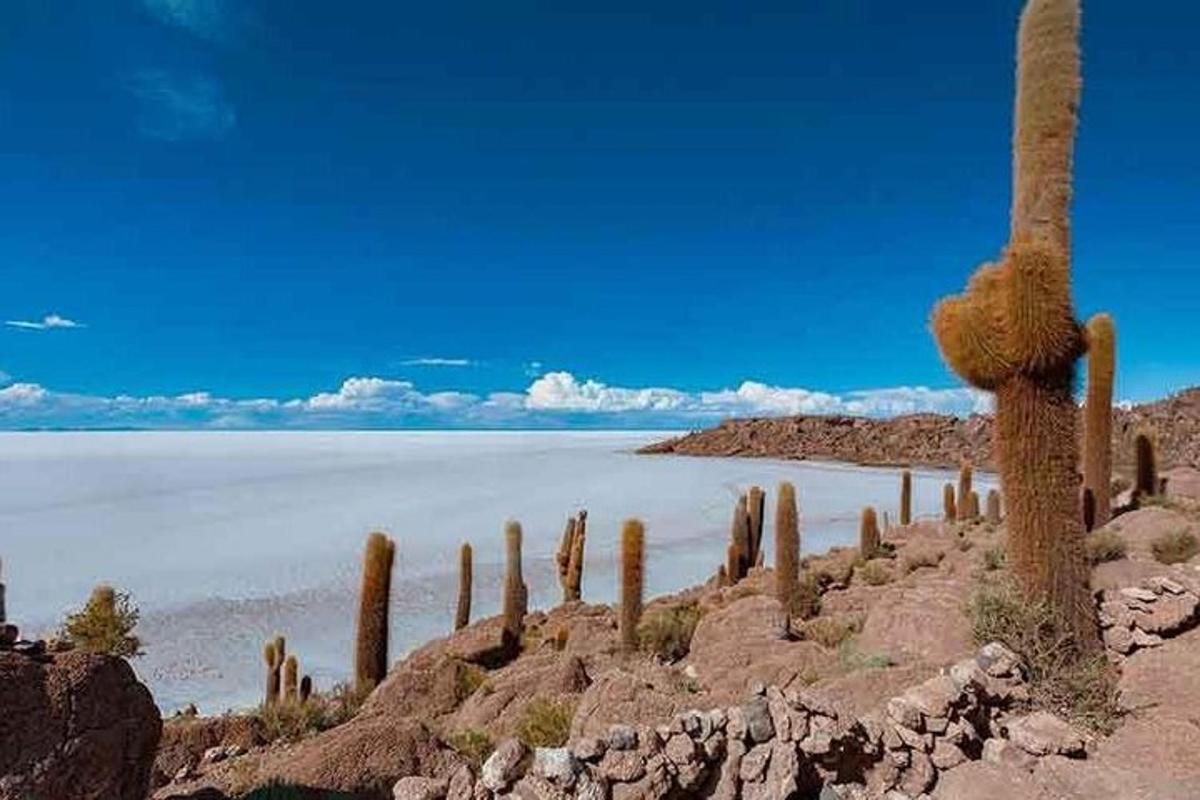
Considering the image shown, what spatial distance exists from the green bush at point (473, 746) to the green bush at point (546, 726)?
349mm

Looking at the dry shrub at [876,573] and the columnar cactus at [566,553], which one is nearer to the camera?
the dry shrub at [876,573]

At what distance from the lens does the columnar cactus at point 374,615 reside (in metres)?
16.9

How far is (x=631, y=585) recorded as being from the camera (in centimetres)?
1606

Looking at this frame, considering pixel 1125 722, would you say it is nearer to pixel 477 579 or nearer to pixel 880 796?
pixel 880 796

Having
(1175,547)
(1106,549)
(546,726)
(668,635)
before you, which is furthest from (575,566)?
(546,726)

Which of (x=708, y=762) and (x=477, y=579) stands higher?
(x=708, y=762)

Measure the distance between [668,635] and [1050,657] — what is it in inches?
323

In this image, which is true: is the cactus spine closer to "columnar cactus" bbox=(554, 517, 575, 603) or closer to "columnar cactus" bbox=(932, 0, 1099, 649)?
"columnar cactus" bbox=(932, 0, 1099, 649)

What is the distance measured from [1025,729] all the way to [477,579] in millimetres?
27904

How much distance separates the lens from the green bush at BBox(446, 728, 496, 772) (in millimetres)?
8297

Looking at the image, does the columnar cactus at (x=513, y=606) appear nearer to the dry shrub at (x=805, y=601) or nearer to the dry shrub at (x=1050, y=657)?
the dry shrub at (x=805, y=601)

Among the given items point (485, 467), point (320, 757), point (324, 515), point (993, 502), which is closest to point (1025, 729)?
point (320, 757)

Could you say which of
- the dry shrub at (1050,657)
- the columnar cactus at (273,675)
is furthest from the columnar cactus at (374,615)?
the dry shrub at (1050,657)

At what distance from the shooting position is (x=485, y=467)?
9950 centimetres
